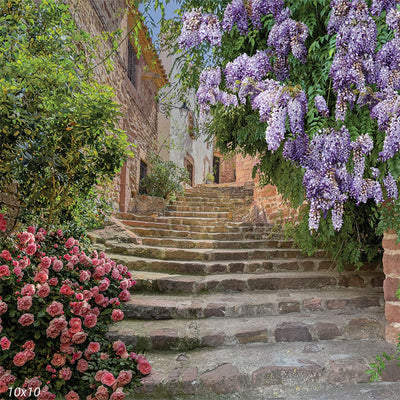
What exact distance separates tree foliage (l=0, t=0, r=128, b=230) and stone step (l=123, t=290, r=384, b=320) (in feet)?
3.83

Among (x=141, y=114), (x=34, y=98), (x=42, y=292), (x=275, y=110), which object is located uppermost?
(x=141, y=114)

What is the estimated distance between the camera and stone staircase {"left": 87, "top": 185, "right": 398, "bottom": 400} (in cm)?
208

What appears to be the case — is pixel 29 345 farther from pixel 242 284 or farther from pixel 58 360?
pixel 242 284

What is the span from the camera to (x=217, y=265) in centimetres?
397

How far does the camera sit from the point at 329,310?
3.12 m

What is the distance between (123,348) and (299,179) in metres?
1.74

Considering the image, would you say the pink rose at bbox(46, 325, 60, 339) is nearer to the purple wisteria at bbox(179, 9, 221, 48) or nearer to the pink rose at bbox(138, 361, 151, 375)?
the pink rose at bbox(138, 361, 151, 375)

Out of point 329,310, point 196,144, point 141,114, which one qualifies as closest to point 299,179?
point 329,310

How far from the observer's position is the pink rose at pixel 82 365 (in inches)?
79.5

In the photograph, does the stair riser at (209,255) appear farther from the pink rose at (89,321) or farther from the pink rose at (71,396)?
the pink rose at (71,396)

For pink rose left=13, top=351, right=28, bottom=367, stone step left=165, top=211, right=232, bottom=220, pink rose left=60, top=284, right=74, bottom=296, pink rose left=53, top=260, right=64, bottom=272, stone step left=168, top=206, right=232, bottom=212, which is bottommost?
pink rose left=13, top=351, right=28, bottom=367

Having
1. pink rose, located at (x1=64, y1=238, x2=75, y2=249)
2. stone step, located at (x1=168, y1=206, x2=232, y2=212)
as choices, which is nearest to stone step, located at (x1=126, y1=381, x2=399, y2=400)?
pink rose, located at (x1=64, y1=238, x2=75, y2=249)

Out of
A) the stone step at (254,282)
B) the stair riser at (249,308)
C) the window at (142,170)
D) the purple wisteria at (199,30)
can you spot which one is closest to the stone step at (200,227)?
the stone step at (254,282)

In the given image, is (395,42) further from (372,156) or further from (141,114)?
(141,114)
